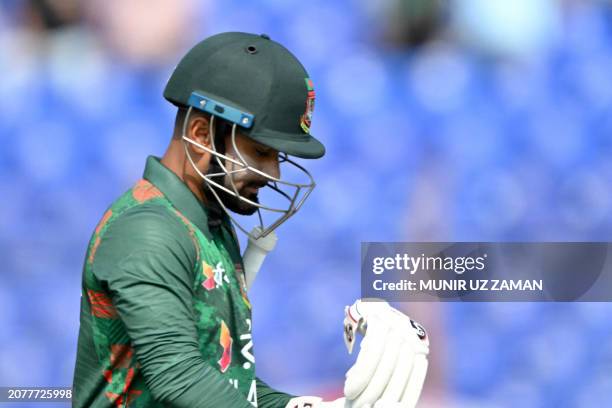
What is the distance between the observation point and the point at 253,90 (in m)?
2.16

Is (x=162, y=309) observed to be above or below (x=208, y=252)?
below

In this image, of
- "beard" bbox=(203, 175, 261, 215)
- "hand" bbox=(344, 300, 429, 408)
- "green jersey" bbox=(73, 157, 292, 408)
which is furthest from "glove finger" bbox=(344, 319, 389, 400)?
"beard" bbox=(203, 175, 261, 215)

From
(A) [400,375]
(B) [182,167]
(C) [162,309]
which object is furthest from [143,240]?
(A) [400,375]

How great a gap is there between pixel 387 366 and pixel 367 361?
0.04 meters

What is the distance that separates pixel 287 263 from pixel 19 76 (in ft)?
3.46

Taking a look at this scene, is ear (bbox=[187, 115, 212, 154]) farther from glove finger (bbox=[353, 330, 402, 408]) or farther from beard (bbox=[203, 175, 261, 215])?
glove finger (bbox=[353, 330, 402, 408])

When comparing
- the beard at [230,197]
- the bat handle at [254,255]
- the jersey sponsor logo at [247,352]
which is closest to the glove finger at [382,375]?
the jersey sponsor logo at [247,352]

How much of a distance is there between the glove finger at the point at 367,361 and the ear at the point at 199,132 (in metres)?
0.44

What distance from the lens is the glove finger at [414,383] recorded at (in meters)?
2.17

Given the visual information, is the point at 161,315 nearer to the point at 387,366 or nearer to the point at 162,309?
the point at 162,309

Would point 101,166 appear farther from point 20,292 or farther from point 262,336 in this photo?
point 262,336

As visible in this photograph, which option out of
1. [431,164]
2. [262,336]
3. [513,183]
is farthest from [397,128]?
[262,336]

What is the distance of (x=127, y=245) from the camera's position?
79.7 inches

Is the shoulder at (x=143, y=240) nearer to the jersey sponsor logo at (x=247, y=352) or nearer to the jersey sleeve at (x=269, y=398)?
the jersey sponsor logo at (x=247, y=352)
